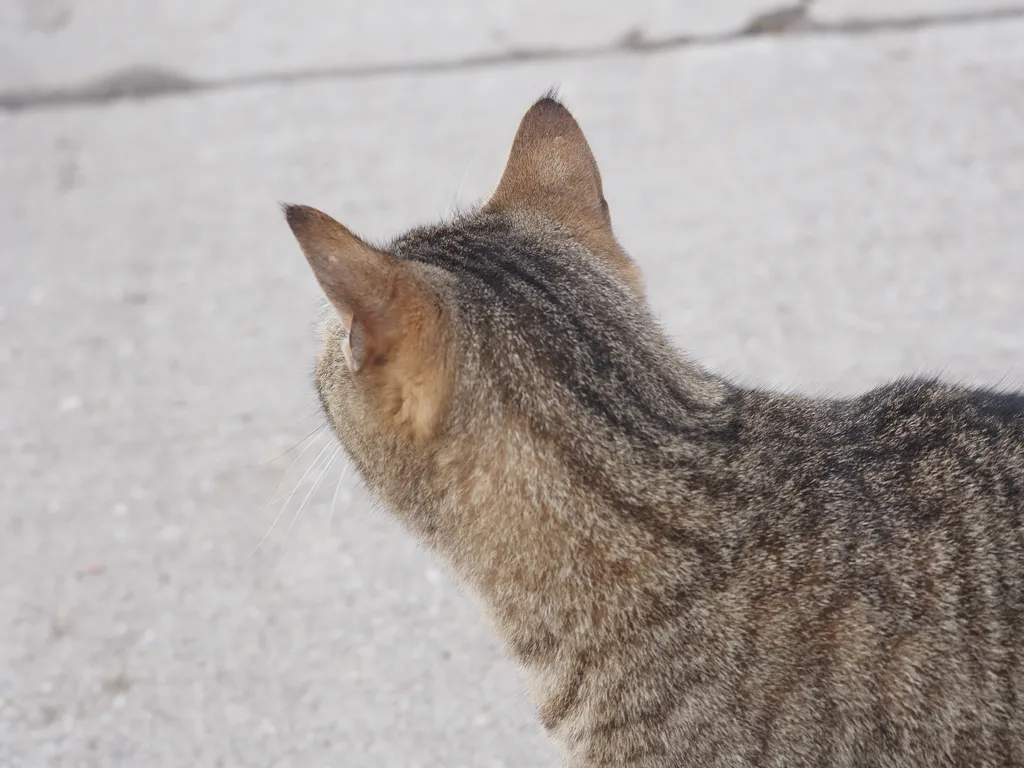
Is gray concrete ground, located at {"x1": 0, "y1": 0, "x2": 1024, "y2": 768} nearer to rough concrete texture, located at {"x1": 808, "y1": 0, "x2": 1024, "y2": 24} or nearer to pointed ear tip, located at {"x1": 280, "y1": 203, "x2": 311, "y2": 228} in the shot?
rough concrete texture, located at {"x1": 808, "y1": 0, "x2": 1024, "y2": 24}

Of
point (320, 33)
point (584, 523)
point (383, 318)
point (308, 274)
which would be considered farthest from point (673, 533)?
point (320, 33)

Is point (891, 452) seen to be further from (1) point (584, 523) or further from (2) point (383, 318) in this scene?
(2) point (383, 318)

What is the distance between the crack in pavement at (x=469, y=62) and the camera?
14.1ft

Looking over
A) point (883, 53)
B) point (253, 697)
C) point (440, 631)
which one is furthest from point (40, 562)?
point (883, 53)

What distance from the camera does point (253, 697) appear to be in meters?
2.40

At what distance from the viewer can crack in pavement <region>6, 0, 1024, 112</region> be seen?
4.30m

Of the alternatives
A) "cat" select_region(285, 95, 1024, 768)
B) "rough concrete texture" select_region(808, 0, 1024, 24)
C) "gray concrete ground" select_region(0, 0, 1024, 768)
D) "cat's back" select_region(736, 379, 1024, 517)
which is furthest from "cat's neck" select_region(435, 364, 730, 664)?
"rough concrete texture" select_region(808, 0, 1024, 24)

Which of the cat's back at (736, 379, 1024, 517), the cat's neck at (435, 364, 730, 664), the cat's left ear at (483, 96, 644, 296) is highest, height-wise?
the cat's left ear at (483, 96, 644, 296)

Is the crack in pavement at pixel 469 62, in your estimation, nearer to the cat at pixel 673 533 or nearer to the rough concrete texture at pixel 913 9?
the rough concrete texture at pixel 913 9

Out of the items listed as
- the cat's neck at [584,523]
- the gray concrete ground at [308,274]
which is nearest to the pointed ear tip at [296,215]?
the cat's neck at [584,523]

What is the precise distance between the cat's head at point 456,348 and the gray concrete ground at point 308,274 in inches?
23.3

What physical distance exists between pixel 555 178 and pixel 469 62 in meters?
2.60

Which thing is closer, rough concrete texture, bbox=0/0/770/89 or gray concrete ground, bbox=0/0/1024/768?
gray concrete ground, bbox=0/0/1024/768

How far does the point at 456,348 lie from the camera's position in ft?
5.12
